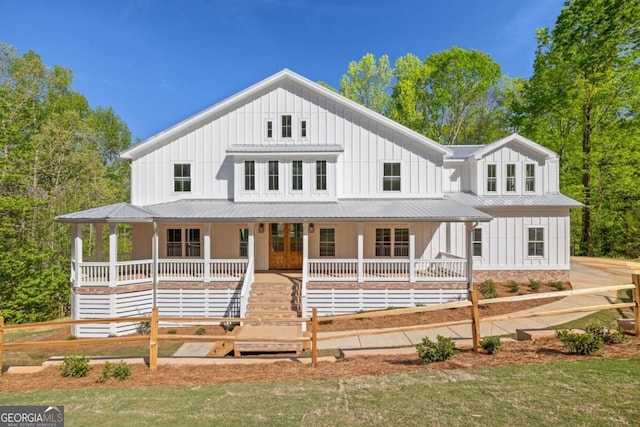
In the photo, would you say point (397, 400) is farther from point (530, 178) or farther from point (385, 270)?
point (530, 178)

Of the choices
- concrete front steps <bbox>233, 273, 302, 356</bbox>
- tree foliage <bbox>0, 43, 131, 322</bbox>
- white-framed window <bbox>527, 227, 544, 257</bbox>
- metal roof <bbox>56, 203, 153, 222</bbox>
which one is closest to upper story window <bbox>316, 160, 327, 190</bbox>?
concrete front steps <bbox>233, 273, 302, 356</bbox>

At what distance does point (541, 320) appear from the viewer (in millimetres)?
11000

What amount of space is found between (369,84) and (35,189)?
2954cm

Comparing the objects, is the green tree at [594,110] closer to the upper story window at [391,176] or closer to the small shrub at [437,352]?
the upper story window at [391,176]

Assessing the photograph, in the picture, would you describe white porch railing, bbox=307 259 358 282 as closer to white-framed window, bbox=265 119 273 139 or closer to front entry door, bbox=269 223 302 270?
front entry door, bbox=269 223 302 270

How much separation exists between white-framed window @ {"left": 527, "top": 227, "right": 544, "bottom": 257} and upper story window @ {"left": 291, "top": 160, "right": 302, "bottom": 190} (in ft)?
40.5

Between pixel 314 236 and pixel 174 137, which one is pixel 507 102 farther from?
pixel 174 137

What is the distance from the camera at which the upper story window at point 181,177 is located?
16578 mm

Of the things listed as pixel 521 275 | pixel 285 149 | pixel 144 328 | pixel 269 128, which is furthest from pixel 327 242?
pixel 521 275

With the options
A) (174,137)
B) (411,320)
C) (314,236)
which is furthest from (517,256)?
(174,137)

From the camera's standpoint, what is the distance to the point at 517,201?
16609 millimetres

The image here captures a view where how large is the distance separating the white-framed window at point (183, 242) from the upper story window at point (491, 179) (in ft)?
52.3

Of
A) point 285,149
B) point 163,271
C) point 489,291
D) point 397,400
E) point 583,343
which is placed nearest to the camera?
point 397,400

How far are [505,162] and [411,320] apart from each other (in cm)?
1101
